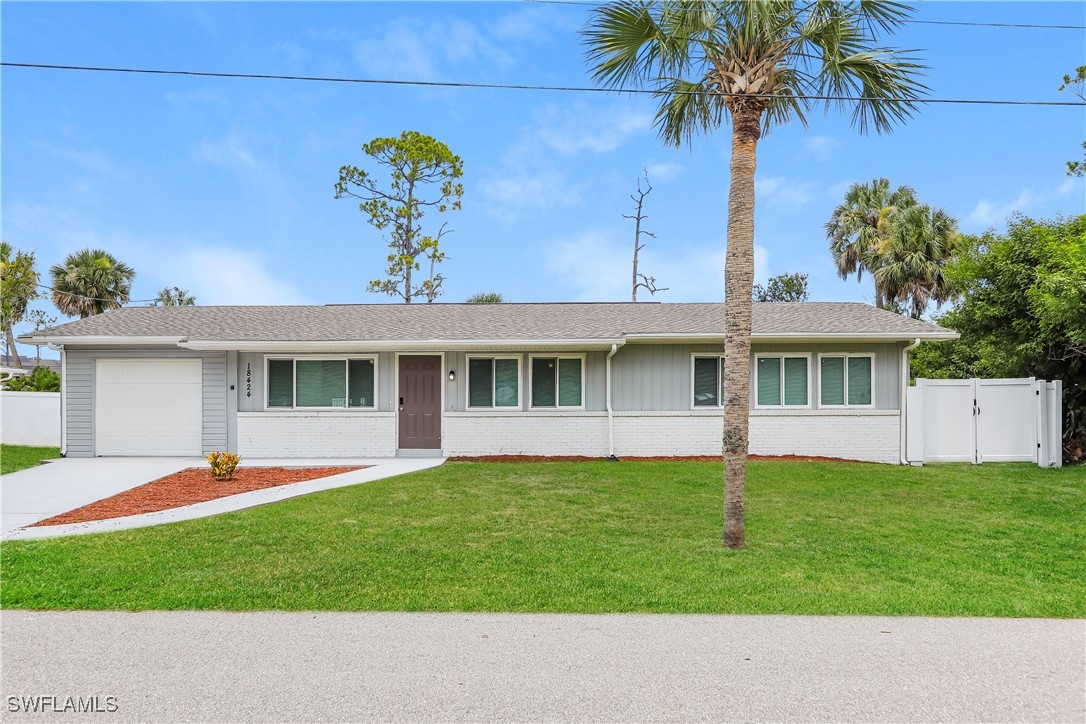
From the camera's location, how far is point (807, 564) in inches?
215

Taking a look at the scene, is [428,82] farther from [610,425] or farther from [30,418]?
[30,418]

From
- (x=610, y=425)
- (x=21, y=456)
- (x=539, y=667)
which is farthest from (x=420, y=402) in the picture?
(x=539, y=667)

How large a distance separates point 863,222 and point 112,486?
28.2 m

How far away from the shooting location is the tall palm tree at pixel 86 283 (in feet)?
94.2

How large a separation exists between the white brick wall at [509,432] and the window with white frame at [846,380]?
190 inches

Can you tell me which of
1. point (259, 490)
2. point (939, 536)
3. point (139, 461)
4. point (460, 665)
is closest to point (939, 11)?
point (939, 536)

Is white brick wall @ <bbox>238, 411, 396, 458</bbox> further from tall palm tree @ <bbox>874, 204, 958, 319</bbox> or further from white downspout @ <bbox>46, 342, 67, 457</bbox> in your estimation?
tall palm tree @ <bbox>874, 204, 958, 319</bbox>

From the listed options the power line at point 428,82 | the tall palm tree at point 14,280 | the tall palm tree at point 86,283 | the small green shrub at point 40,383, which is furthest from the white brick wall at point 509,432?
the tall palm tree at point 86,283

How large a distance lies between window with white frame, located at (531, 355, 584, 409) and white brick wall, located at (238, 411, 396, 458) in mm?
3458

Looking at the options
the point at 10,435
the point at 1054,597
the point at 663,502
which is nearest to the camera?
the point at 1054,597

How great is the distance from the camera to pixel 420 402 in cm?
1318

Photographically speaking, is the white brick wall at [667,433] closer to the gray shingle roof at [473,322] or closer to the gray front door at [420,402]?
the gray shingle roof at [473,322]

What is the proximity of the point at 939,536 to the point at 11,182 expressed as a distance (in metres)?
24.9

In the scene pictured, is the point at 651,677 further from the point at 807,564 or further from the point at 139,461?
the point at 139,461
